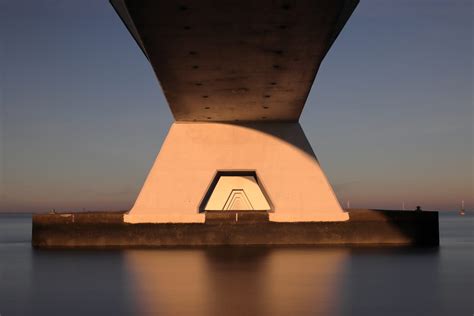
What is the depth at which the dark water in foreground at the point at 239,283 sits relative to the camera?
8.15m

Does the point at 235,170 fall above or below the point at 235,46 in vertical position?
below

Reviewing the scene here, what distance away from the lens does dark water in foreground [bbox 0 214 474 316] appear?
8.15m

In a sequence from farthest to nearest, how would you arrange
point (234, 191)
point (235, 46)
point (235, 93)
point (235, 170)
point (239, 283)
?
point (234, 191) → point (235, 170) → point (235, 93) → point (235, 46) → point (239, 283)

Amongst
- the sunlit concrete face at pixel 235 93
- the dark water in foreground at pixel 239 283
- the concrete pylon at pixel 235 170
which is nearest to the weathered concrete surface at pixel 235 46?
the sunlit concrete face at pixel 235 93

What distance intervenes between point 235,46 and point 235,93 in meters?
4.13

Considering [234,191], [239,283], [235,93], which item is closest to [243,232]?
[235,93]

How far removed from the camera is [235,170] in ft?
64.7

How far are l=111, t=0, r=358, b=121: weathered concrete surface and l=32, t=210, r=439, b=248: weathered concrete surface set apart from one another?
3977mm

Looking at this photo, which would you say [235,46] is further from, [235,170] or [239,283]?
[235,170]

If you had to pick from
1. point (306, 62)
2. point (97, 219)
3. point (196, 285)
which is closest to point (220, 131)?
point (97, 219)

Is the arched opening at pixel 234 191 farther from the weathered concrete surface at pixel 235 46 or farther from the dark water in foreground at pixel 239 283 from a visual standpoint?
the dark water in foreground at pixel 239 283

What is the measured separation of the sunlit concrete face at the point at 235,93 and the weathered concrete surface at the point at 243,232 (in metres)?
0.33

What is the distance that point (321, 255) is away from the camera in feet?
51.7

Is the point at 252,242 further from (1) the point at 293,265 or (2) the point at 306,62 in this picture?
(2) the point at 306,62
